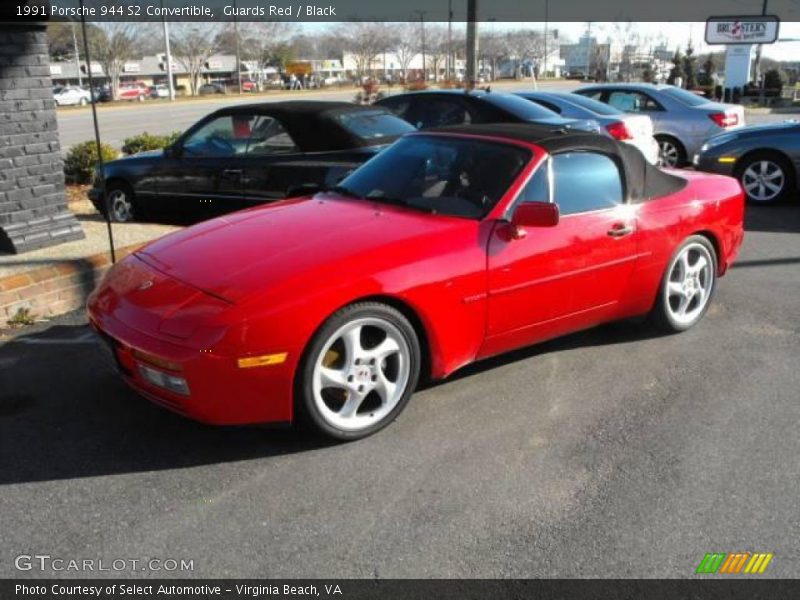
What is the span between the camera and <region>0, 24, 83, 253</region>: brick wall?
19.7 ft

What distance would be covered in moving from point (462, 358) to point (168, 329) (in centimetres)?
151

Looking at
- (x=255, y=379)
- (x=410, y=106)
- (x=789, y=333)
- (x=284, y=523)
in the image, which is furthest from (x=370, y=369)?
(x=410, y=106)

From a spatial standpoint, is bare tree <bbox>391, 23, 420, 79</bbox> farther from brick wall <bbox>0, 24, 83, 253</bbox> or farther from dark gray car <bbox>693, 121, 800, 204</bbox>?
brick wall <bbox>0, 24, 83, 253</bbox>

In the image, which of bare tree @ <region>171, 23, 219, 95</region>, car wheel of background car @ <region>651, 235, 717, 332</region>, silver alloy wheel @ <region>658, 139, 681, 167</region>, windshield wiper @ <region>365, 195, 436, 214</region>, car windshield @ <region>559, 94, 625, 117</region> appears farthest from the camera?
bare tree @ <region>171, 23, 219, 95</region>

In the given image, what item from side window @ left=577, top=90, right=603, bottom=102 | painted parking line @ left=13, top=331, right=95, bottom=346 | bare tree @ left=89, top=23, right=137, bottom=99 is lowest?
painted parking line @ left=13, top=331, right=95, bottom=346

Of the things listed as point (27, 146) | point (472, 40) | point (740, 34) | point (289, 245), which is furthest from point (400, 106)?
point (740, 34)

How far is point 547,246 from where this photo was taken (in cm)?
411

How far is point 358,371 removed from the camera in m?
3.53

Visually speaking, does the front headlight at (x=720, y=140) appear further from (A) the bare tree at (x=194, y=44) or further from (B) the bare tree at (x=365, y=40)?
(A) the bare tree at (x=194, y=44)

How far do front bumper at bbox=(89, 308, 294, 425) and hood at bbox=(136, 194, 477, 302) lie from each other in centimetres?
32

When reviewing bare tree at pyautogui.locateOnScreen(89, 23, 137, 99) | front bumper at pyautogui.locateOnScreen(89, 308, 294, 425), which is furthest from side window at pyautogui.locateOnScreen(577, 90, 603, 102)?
bare tree at pyautogui.locateOnScreen(89, 23, 137, 99)

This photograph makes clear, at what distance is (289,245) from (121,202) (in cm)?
544

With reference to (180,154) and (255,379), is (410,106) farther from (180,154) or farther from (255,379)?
(255,379)

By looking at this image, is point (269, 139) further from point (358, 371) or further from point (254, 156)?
point (358, 371)
